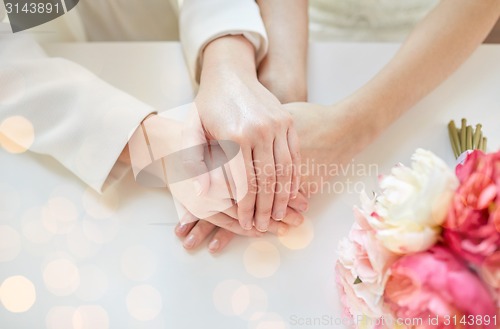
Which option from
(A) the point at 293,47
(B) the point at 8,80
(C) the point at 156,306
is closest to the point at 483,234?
(C) the point at 156,306

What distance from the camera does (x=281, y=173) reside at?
2.47 feet

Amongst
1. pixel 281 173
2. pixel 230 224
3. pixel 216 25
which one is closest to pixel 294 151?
pixel 281 173

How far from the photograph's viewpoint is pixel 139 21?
1054mm

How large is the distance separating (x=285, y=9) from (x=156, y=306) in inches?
22.5

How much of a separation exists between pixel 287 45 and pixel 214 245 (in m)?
0.38

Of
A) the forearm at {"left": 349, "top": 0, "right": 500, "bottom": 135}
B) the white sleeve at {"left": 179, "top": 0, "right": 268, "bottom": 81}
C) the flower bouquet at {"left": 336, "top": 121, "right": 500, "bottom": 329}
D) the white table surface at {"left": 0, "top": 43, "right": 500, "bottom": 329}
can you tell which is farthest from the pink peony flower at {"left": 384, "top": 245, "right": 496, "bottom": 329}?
the white sleeve at {"left": 179, "top": 0, "right": 268, "bottom": 81}

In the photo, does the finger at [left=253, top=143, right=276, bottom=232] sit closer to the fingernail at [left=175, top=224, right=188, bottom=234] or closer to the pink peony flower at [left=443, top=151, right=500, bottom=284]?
the fingernail at [left=175, top=224, right=188, bottom=234]

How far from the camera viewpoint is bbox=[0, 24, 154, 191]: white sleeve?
0.78 m

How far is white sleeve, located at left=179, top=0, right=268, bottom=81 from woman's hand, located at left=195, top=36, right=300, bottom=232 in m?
0.10

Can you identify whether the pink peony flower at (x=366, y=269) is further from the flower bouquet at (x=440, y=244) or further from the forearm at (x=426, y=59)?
the forearm at (x=426, y=59)

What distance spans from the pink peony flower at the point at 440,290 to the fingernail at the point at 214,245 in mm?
354

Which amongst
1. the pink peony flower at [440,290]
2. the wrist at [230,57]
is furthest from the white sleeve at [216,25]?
the pink peony flower at [440,290]

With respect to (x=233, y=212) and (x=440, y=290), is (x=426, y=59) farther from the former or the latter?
(x=440, y=290)

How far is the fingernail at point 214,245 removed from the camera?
0.72m
